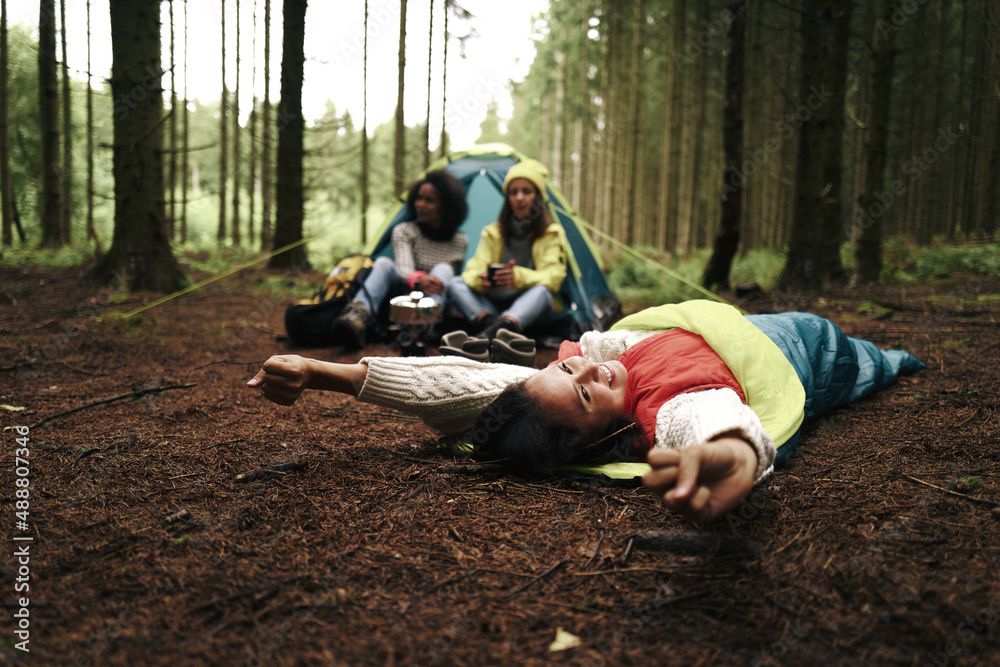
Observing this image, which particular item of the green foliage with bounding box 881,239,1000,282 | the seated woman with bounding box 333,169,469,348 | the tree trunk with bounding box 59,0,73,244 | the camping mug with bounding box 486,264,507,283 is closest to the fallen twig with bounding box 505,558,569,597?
the camping mug with bounding box 486,264,507,283

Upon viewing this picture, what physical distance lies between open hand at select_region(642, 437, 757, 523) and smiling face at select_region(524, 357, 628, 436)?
2.01 ft

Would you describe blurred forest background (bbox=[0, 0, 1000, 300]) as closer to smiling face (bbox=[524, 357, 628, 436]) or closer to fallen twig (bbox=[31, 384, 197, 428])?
fallen twig (bbox=[31, 384, 197, 428])

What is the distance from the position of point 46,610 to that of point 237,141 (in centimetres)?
1213

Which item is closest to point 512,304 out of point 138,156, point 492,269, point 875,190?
point 492,269

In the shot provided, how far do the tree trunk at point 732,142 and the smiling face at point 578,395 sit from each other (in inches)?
191

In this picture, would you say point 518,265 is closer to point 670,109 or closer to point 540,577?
point 540,577

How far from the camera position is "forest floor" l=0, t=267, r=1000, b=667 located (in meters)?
1.21

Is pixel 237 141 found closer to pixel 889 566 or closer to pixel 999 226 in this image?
pixel 889 566

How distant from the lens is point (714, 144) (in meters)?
16.4

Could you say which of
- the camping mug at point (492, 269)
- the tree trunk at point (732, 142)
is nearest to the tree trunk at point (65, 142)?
the camping mug at point (492, 269)

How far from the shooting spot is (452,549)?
5.34 feet

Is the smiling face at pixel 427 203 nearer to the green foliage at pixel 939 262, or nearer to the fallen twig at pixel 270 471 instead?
the fallen twig at pixel 270 471

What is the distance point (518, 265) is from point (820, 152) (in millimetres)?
3764

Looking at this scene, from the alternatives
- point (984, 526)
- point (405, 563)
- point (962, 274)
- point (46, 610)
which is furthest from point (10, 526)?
point (962, 274)
